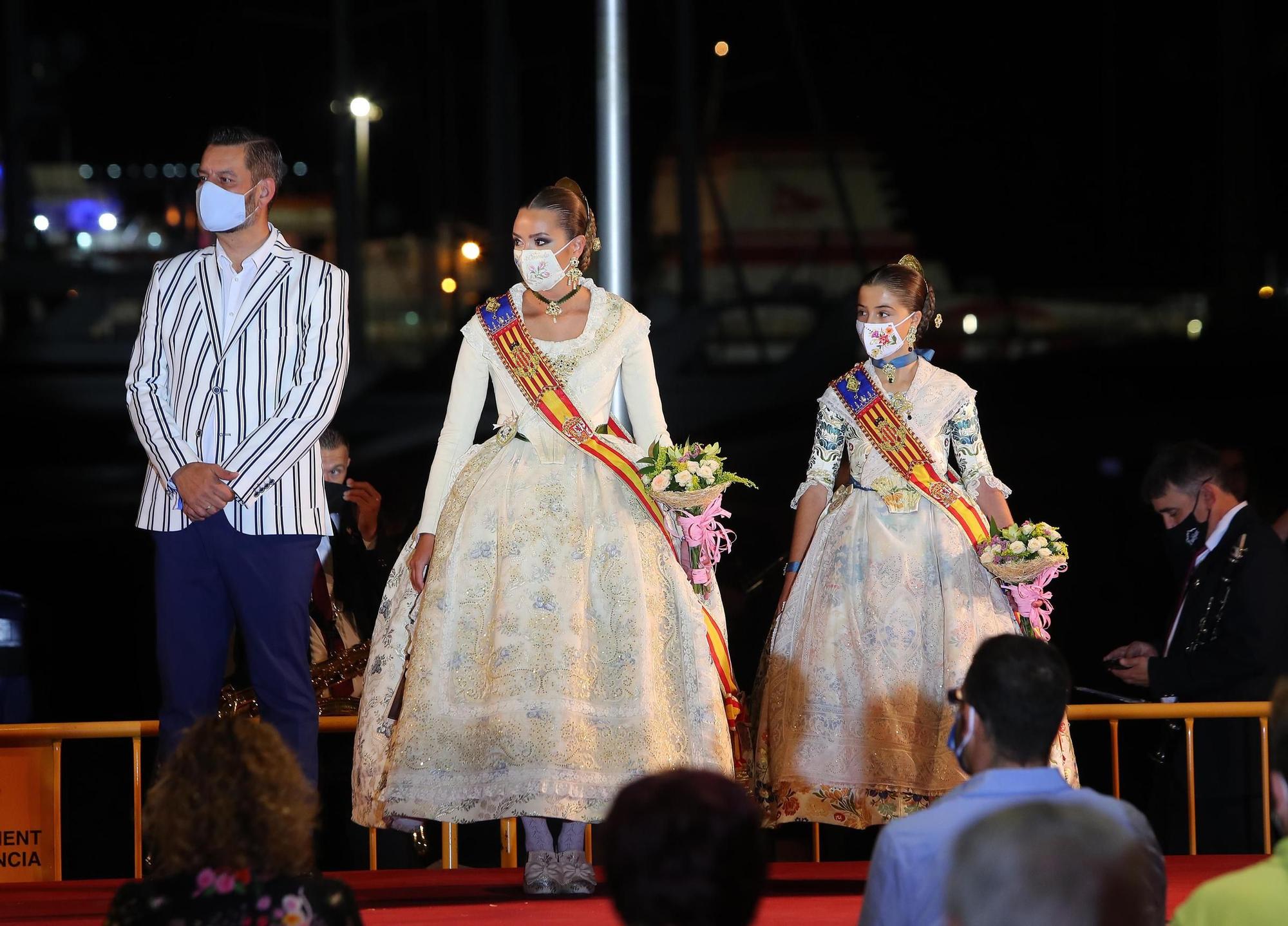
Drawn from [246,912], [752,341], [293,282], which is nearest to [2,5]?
[752,341]

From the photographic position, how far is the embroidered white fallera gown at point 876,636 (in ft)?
14.8

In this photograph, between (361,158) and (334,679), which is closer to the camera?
(334,679)

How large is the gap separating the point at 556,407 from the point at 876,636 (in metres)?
1.10

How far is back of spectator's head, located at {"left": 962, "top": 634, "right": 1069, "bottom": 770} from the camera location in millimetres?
2598

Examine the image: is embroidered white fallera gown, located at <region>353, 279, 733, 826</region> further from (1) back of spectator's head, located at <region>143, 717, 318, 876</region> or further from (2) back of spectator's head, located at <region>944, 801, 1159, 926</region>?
(2) back of spectator's head, located at <region>944, 801, 1159, 926</region>

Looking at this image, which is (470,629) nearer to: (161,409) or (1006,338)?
(161,409)

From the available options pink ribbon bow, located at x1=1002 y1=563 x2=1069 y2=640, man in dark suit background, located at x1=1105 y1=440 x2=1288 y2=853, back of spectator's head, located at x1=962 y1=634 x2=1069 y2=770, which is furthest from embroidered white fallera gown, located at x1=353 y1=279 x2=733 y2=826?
man in dark suit background, located at x1=1105 y1=440 x2=1288 y2=853

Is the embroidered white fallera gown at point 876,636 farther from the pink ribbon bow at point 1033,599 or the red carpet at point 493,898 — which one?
the red carpet at point 493,898

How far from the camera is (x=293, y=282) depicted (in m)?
4.01

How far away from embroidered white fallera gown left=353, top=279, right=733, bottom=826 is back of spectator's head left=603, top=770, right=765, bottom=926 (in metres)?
1.86

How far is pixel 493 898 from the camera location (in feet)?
13.0

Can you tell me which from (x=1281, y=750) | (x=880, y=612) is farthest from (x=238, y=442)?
(x=1281, y=750)

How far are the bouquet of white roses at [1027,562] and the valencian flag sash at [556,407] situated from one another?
78cm

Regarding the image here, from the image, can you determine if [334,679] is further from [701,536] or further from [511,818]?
[701,536]
